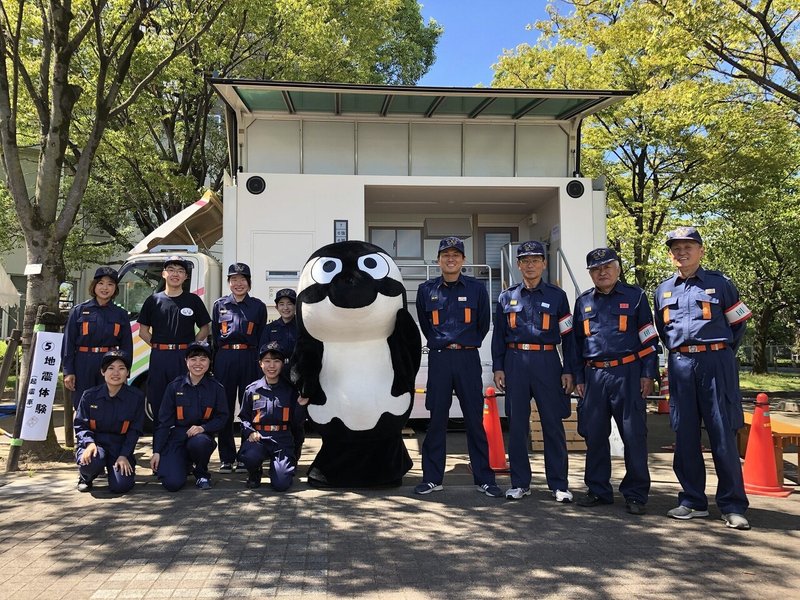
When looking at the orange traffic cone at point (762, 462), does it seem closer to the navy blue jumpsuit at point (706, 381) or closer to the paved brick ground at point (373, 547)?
the paved brick ground at point (373, 547)

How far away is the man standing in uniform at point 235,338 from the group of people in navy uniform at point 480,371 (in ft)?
0.04

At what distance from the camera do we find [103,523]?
13.9 feet

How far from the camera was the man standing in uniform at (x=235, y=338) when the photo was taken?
577 centimetres

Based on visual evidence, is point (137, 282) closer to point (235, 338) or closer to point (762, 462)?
point (235, 338)

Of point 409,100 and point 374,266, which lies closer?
point 374,266

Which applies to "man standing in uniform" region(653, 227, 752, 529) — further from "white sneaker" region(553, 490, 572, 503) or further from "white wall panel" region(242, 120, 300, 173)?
"white wall panel" region(242, 120, 300, 173)

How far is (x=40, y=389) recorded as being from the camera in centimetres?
588

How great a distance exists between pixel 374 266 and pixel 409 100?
291 centimetres

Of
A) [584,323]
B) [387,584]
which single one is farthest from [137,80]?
[387,584]

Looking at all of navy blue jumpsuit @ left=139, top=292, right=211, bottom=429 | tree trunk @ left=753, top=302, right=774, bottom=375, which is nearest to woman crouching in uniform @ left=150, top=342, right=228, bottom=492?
navy blue jumpsuit @ left=139, top=292, right=211, bottom=429

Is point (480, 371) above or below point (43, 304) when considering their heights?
below

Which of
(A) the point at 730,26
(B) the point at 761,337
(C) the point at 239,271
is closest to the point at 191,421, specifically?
(C) the point at 239,271

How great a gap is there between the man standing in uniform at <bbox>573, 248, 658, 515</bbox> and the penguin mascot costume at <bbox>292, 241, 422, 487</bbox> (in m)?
1.33

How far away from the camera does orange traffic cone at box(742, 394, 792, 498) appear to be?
199 inches
